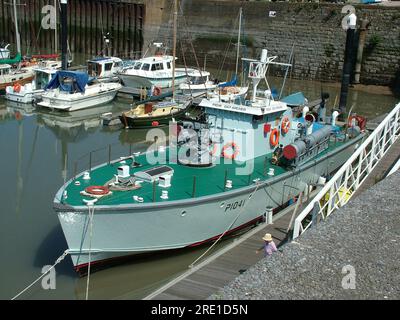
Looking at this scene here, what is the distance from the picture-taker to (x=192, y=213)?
10.5 meters

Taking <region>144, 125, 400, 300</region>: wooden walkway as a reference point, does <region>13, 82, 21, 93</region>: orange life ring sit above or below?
above

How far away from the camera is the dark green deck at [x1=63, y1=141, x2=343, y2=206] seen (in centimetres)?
1019

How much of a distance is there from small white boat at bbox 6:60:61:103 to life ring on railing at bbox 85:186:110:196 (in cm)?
1708

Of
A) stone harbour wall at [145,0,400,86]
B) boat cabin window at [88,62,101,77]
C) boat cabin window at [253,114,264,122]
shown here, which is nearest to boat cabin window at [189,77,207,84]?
boat cabin window at [88,62,101,77]

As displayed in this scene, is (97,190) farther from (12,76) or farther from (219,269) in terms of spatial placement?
(12,76)

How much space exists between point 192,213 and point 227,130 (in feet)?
10.2

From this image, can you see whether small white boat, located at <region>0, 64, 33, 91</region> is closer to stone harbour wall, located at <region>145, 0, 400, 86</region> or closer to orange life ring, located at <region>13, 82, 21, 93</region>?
orange life ring, located at <region>13, 82, 21, 93</region>

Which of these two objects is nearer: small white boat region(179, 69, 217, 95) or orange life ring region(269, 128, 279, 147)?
orange life ring region(269, 128, 279, 147)

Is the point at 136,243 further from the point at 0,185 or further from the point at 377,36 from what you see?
the point at 377,36

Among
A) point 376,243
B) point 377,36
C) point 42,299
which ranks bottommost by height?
point 42,299

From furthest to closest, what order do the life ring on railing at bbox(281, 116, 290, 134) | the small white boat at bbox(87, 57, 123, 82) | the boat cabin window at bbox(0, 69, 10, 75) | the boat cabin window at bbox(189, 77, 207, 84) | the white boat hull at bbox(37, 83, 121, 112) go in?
1. the small white boat at bbox(87, 57, 123, 82)
2. the boat cabin window at bbox(189, 77, 207, 84)
3. the boat cabin window at bbox(0, 69, 10, 75)
4. the white boat hull at bbox(37, 83, 121, 112)
5. the life ring on railing at bbox(281, 116, 290, 134)

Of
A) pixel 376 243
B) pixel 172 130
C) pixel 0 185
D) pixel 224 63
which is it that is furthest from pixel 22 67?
pixel 376 243


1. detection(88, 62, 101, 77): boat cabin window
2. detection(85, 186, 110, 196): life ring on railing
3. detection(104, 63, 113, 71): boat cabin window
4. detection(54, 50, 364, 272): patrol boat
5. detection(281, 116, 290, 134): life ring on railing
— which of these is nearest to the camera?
detection(54, 50, 364, 272): patrol boat

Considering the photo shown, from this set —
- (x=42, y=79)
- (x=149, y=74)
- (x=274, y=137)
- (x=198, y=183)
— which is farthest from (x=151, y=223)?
(x=42, y=79)
